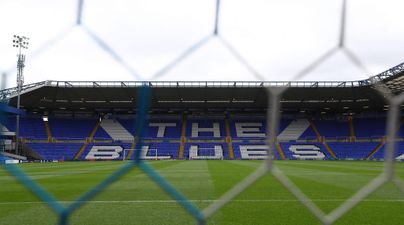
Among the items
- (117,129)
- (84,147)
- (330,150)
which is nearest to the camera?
(117,129)

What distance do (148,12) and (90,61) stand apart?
0.28 m

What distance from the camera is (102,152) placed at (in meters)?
26.3

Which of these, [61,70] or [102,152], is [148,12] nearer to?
[61,70]

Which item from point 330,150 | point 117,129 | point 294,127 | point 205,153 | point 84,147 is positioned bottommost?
point 205,153

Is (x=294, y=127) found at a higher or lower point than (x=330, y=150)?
higher

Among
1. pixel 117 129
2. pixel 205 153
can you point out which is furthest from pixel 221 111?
pixel 205 153

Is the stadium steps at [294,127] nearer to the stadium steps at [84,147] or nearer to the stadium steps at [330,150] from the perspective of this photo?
the stadium steps at [330,150]

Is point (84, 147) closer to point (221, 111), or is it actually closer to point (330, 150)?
point (330, 150)

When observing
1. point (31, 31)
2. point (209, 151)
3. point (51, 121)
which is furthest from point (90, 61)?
point (209, 151)

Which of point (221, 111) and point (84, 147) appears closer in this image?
point (221, 111)

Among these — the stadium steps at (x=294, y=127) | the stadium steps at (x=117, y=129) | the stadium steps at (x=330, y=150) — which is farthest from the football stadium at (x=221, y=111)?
the stadium steps at (x=330, y=150)

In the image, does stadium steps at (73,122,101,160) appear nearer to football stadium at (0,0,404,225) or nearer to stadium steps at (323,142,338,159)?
stadium steps at (323,142,338,159)

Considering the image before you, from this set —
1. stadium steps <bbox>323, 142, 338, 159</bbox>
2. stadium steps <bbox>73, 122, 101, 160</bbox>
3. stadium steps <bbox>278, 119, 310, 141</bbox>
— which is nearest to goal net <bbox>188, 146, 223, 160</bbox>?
stadium steps <bbox>73, 122, 101, 160</bbox>

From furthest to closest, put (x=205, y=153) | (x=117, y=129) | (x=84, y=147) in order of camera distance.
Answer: (x=205, y=153)
(x=84, y=147)
(x=117, y=129)
